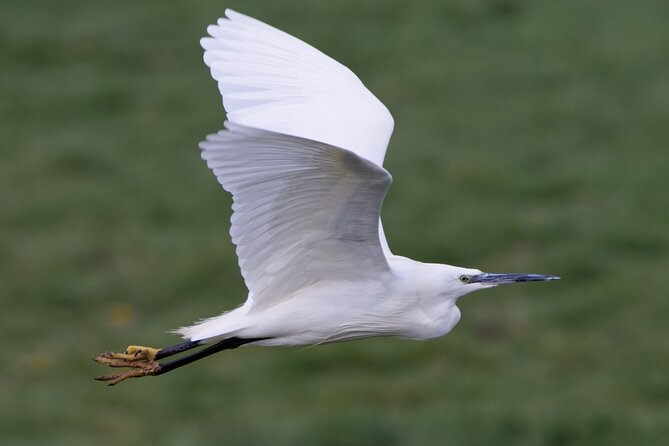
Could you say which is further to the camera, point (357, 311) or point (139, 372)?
point (139, 372)

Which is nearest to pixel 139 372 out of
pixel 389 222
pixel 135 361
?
pixel 135 361

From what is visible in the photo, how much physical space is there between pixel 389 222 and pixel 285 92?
4975 millimetres

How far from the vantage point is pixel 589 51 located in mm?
13844

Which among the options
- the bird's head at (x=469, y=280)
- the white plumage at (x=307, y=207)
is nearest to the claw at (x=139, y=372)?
the white plumage at (x=307, y=207)

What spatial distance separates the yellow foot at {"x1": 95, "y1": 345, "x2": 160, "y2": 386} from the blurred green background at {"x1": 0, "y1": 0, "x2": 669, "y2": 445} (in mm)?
3880

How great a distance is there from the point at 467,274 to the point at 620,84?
7.15 metres

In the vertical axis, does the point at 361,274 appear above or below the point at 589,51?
below

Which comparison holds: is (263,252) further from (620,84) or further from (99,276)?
(620,84)

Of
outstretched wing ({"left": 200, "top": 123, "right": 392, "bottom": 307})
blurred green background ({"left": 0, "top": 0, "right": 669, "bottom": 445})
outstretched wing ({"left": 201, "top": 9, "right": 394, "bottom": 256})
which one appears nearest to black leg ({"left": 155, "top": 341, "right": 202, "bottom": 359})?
outstretched wing ({"left": 200, "top": 123, "right": 392, "bottom": 307})

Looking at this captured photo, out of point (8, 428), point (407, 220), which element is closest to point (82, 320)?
point (8, 428)

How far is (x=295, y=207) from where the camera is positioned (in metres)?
6.23

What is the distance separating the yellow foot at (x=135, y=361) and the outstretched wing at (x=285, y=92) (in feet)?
3.61

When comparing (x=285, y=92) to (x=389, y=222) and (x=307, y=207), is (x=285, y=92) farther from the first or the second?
(x=389, y=222)

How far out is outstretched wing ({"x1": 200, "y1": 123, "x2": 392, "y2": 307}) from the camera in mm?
5773
